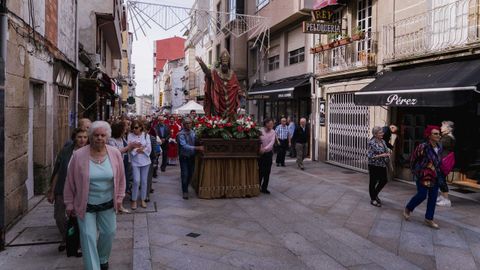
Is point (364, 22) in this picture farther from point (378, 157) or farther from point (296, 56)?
point (378, 157)

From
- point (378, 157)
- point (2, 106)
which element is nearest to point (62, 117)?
point (2, 106)

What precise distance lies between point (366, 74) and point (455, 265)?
829cm

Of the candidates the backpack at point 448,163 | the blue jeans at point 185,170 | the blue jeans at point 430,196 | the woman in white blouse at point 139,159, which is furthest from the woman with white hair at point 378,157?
the woman in white blouse at point 139,159

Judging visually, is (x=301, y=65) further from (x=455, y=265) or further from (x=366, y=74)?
(x=455, y=265)

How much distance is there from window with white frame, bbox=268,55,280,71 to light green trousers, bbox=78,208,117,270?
1648 cm

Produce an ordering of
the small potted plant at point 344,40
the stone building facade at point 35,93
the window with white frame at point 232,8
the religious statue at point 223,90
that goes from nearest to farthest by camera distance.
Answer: the stone building facade at point 35,93 < the religious statue at point 223,90 < the small potted plant at point 344,40 < the window with white frame at point 232,8

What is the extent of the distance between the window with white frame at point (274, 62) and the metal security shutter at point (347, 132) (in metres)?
5.58

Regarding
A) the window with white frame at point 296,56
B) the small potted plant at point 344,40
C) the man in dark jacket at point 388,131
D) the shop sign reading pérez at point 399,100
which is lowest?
the man in dark jacket at point 388,131

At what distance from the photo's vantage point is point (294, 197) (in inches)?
346

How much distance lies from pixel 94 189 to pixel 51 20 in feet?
20.8

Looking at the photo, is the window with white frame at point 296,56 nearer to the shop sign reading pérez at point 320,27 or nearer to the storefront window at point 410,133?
the shop sign reading pérez at point 320,27

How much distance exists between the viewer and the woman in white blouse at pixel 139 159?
288 inches

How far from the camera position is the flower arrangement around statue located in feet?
26.8

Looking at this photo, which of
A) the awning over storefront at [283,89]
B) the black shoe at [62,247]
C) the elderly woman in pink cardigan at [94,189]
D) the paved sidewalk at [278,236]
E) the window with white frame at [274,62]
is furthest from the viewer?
the window with white frame at [274,62]
